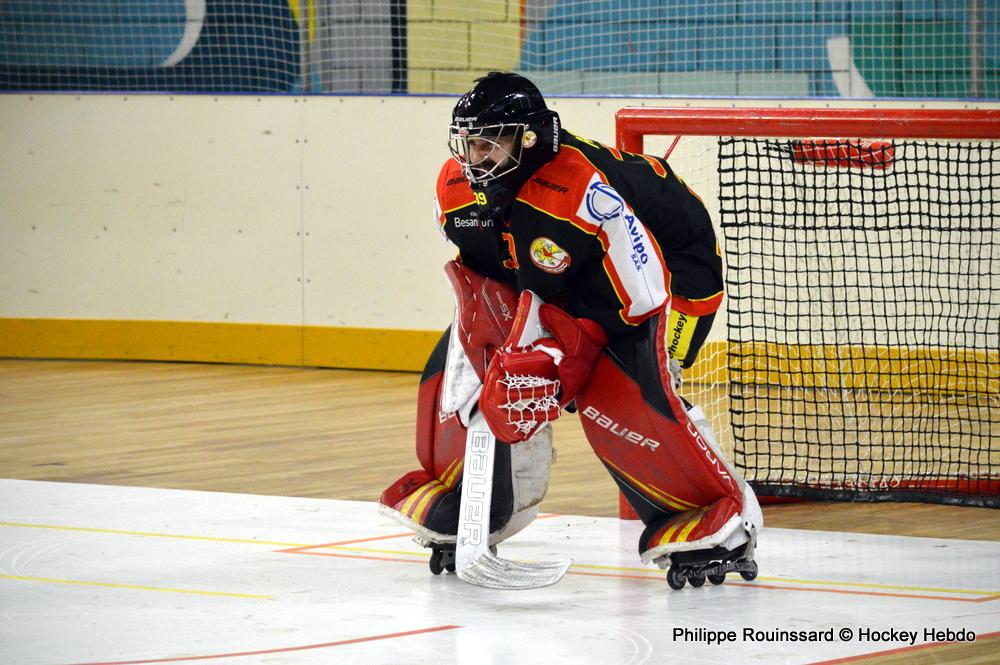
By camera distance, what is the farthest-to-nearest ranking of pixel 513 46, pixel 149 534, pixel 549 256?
pixel 513 46 → pixel 149 534 → pixel 549 256

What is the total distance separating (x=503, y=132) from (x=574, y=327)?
0.45m

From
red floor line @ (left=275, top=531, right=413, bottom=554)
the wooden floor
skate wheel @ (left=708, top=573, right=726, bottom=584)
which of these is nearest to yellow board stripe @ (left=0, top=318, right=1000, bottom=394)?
the wooden floor

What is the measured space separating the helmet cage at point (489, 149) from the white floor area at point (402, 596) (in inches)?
36.7

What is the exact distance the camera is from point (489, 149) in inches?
136

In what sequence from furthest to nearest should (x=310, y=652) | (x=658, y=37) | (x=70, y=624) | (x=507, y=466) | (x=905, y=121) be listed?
1. (x=658, y=37)
2. (x=905, y=121)
3. (x=507, y=466)
4. (x=70, y=624)
5. (x=310, y=652)

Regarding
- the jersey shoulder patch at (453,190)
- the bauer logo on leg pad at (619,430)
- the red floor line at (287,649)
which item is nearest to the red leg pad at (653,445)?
the bauer logo on leg pad at (619,430)

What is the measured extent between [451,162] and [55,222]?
5.36 meters

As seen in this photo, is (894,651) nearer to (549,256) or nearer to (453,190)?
(549,256)

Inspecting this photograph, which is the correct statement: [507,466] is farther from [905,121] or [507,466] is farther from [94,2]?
[94,2]

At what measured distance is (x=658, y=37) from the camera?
802 centimetres

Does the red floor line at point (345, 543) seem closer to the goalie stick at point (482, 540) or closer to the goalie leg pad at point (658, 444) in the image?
the goalie stick at point (482, 540)

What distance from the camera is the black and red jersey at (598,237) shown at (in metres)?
3.40

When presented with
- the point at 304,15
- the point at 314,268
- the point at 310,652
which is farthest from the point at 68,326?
the point at 310,652

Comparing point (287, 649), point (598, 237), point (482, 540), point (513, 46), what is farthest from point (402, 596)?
point (513, 46)
